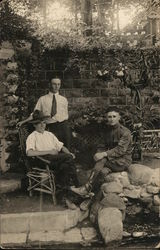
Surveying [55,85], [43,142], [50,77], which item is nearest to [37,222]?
[43,142]

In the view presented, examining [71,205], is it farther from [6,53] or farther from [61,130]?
[6,53]

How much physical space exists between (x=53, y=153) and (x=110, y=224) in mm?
1329

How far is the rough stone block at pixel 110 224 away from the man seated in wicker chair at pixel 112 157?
18.2 inches

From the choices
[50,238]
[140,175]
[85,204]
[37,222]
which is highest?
Result: [140,175]

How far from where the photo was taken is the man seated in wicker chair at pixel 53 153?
505cm

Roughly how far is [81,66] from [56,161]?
199cm

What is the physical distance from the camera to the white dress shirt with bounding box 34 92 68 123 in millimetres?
5684

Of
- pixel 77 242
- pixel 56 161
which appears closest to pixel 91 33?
pixel 56 161

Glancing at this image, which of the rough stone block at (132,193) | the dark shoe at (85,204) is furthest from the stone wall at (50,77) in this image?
the rough stone block at (132,193)

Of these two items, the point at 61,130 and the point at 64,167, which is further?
the point at 61,130

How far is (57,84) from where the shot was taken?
5777 mm

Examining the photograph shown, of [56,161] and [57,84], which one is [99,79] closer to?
[57,84]

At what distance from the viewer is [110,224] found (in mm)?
4379

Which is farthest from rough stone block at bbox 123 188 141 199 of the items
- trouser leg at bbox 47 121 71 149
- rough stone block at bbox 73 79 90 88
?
rough stone block at bbox 73 79 90 88
